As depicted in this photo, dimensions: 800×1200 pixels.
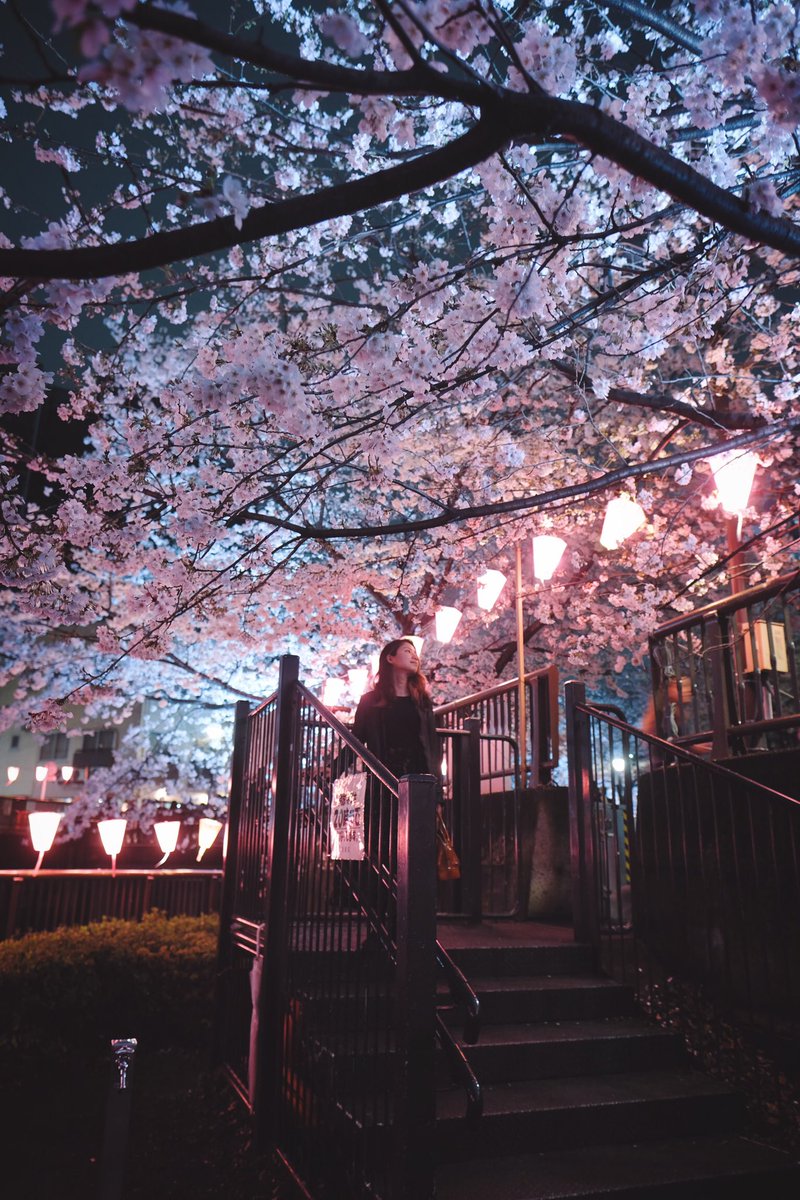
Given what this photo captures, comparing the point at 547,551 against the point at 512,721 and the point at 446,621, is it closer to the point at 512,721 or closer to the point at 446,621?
the point at 512,721

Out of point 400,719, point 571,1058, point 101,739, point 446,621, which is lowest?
point 571,1058

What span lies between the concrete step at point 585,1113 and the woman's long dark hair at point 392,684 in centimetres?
290

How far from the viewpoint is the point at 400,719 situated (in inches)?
256

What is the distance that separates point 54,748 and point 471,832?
37.1 meters

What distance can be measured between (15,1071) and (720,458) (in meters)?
9.70

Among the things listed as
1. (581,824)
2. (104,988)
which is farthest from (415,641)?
(104,988)

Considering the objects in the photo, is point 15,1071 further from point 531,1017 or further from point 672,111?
point 672,111

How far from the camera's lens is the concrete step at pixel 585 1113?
4.13 meters

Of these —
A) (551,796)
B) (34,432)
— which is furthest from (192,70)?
(34,432)

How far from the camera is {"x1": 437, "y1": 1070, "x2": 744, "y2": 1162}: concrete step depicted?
13.6 feet

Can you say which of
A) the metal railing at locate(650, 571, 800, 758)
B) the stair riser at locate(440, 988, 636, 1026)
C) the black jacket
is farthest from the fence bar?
the metal railing at locate(650, 571, 800, 758)

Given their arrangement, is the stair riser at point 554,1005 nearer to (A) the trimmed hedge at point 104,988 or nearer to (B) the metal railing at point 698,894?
(B) the metal railing at point 698,894

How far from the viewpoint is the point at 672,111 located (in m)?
6.90

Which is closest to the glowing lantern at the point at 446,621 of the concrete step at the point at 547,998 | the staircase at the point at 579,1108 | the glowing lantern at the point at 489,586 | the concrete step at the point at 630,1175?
the glowing lantern at the point at 489,586
